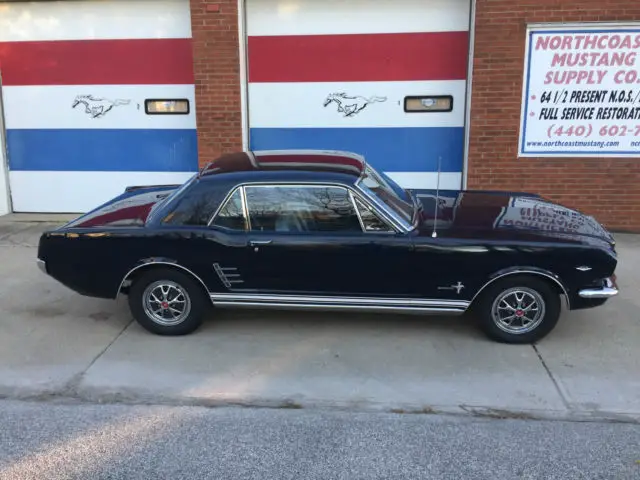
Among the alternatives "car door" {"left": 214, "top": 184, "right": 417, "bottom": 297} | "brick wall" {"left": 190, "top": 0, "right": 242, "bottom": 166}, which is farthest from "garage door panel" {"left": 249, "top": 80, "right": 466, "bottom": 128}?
"car door" {"left": 214, "top": 184, "right": 417, "bottom": 297}

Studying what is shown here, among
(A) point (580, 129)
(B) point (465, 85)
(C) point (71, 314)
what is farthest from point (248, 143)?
(A) point (580, 129)

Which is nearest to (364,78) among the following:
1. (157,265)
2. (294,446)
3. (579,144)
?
(579,144)

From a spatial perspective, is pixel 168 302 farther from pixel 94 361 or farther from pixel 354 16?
pixel 354 16

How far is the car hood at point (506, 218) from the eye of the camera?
14.6 ft

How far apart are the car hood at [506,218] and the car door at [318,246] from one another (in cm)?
43

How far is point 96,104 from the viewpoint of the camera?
27.7 ft

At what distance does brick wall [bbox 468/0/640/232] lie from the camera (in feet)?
23.8

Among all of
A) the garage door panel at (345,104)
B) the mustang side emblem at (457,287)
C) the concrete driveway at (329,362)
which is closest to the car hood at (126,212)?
the concrete driveway at (329,362)

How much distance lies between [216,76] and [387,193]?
4.03m

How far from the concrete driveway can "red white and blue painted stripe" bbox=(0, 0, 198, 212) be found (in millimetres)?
3564

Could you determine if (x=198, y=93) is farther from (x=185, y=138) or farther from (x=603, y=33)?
(x=603, y=33)

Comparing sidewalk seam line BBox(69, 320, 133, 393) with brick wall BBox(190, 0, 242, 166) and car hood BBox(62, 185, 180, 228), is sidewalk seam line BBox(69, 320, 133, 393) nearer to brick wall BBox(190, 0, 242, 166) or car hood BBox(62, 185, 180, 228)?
car hood BBox(62, 185, 180, 228)

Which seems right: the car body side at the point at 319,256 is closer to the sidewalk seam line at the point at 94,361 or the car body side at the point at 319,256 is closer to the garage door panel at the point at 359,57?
the sidewalk seam line at the point at 94,361

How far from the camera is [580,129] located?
759 centimetres
